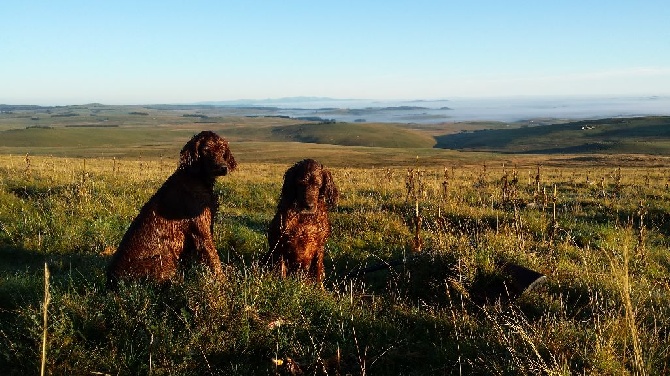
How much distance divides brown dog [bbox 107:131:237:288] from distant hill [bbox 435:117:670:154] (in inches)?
3579

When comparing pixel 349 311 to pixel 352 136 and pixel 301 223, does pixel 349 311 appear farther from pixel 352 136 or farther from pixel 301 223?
pixel 352 136

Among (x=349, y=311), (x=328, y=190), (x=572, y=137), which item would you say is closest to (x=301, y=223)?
(x=328, y=190)

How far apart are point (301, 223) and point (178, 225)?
1.36 m

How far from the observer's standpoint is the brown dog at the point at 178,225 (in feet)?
16.2

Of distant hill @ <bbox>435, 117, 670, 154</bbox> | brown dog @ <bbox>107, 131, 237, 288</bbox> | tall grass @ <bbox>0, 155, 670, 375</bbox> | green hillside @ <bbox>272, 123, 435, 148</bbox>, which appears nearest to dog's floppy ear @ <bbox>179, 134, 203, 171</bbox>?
brown dog @ <bbox>107, 131, 237, 288</bbox>

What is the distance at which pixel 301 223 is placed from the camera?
5.72 meters

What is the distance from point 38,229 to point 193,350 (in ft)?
20.0

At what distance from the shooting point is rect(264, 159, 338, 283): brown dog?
5605 millimetres

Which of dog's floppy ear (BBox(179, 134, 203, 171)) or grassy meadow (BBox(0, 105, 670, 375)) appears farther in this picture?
dog's floppy ear (BBox(179, 134, 203, 171))

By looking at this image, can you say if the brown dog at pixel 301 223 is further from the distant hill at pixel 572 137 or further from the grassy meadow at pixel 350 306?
the distant hill at pixel 572 137

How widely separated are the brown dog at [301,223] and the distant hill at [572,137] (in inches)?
3537

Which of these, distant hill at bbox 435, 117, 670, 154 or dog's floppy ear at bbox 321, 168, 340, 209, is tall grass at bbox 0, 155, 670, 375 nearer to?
dog's floppy ear at bbox 321, 168, 340, 209

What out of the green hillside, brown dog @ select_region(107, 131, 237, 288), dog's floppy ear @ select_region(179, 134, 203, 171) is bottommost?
the green hillside

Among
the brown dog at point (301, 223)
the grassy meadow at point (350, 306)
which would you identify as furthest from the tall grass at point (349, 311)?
the brown dog at point (301, 223)
